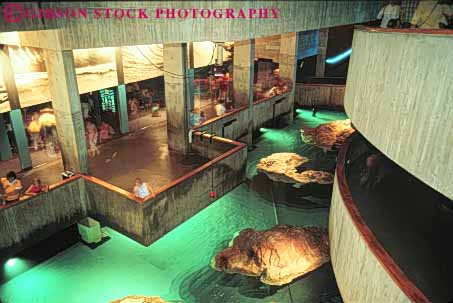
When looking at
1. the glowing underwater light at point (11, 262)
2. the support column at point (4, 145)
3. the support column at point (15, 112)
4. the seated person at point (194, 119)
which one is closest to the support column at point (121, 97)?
the seated person at point (194, 119)

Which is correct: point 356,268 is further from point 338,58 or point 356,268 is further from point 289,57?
point 338,58

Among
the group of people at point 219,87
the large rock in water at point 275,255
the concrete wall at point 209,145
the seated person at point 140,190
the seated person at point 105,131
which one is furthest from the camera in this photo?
the group of people at point 219,87

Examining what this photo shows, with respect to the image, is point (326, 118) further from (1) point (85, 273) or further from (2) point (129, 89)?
(1) point (85, 273)

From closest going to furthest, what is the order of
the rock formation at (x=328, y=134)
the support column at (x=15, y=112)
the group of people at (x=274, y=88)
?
the support column at (x=15, y=112)
the rock formation at (x=328, y=134)
the group of people at (x=274, y=88)

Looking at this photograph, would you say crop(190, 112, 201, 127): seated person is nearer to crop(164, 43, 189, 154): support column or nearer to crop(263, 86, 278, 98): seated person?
crop(164, 43, 189, 154): support column

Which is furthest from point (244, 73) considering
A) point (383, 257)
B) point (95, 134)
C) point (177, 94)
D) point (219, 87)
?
point (383, 257)

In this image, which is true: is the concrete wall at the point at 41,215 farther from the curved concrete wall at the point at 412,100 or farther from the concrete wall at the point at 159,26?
the curved concrete wall at the point at 412,100

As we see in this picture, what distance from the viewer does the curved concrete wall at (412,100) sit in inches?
→ 210

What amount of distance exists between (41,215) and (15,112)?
3894 mm

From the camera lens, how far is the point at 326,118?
859 inches

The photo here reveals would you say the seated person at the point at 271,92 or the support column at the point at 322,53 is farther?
the support column at the point at 322,53

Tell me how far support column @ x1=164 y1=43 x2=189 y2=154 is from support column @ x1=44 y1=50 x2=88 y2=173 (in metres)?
3.71

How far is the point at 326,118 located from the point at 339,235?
14.4m

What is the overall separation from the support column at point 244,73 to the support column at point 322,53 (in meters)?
12.4
